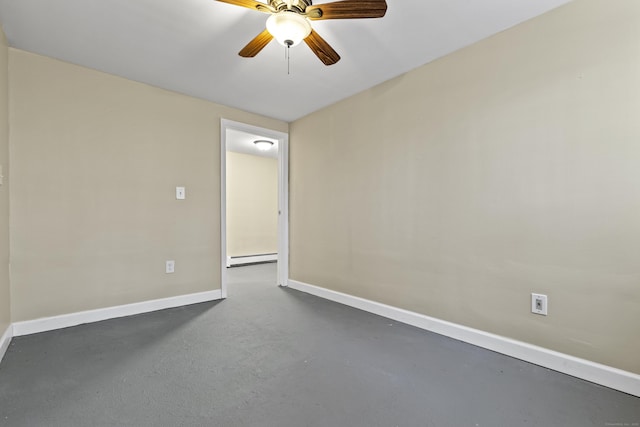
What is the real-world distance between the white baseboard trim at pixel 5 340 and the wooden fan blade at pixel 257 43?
2.47m

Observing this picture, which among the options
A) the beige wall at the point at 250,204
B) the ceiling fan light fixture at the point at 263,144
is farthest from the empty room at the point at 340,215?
the beige wall at the point at 250,204

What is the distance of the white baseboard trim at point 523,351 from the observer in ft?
5.23

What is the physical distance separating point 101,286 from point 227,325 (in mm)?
1198

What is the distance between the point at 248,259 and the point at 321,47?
15.2ft

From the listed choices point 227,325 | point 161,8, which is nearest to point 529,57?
point 161,8

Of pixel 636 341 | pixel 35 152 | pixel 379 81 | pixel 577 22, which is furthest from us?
pixel 379 81

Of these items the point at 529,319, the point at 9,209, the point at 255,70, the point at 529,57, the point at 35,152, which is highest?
the point at 255,70

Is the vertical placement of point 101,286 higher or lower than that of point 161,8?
lower

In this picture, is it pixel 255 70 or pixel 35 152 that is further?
pixel 255 70

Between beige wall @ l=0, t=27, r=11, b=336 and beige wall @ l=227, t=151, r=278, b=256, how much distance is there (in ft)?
11.5

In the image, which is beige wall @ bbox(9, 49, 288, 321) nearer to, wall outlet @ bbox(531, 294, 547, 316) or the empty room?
the empty room

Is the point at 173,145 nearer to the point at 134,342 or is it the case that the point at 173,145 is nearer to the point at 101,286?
the point at 101,286

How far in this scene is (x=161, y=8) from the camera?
1795 millimetres

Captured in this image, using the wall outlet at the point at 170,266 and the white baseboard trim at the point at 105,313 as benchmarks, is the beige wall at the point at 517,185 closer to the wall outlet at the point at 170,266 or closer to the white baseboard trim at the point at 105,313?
the white baseboard trim at the point at 105,313
